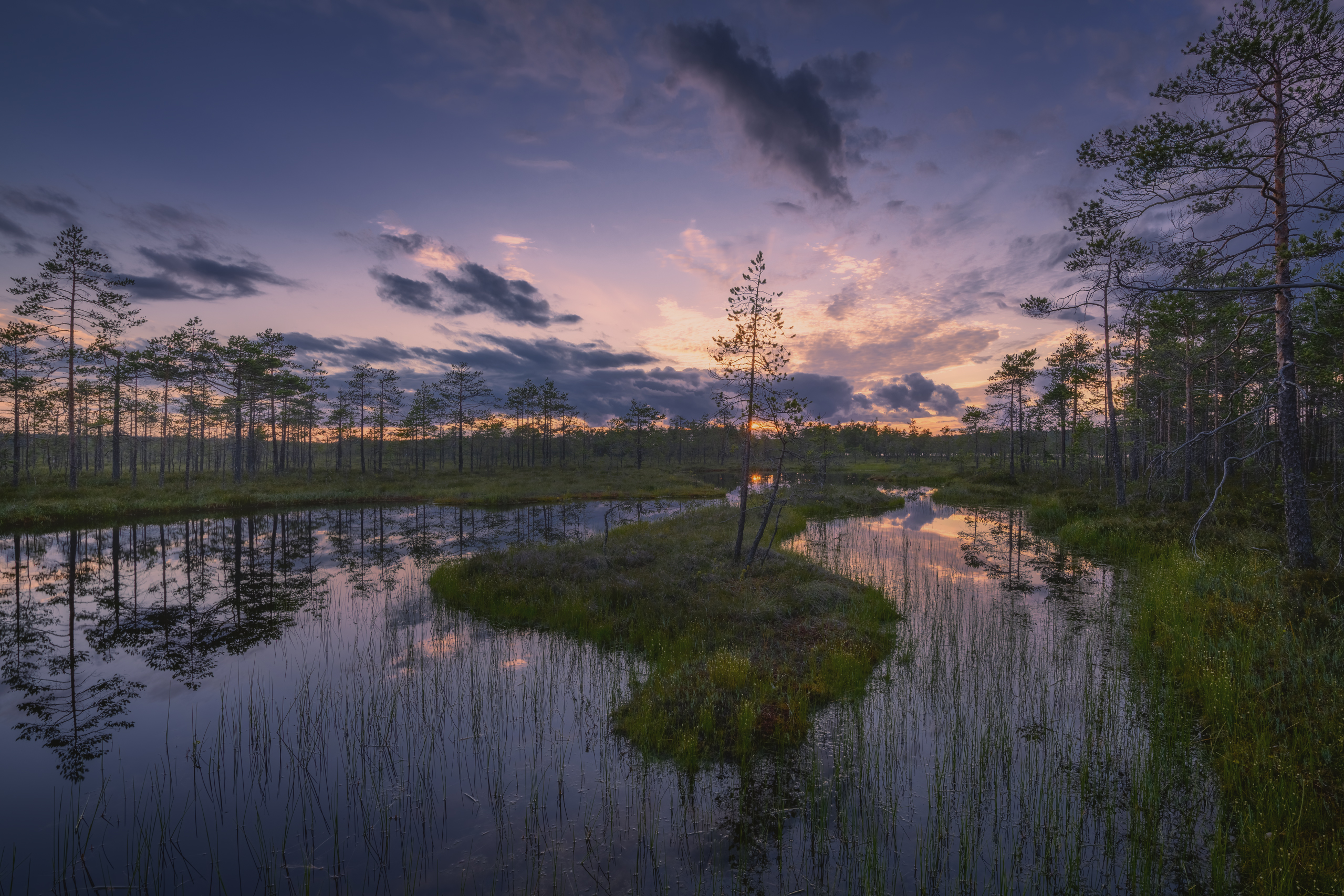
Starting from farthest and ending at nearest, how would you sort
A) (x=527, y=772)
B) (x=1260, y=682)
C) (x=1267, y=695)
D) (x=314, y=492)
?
(x=314, y=492)
(x=1260, y=682)
(x=1267, y=695)
(x=527, y=772)

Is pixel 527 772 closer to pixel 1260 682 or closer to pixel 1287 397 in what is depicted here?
pixel 1260 682

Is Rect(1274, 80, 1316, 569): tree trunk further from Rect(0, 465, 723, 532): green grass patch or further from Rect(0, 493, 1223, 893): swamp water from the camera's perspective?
Rect(0, 465, 723, 532): green grass patch

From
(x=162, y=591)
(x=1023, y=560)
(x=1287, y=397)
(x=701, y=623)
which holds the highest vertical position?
(x=1287, y=397)

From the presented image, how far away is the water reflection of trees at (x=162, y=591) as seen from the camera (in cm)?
942

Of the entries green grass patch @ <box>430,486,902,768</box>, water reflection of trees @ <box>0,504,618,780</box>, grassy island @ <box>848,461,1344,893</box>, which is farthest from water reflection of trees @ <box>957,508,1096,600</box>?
water reflection of trees @ <box>0,504,618,780</box>

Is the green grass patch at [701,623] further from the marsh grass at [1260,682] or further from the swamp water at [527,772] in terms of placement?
the marsh grass at [1260,682]

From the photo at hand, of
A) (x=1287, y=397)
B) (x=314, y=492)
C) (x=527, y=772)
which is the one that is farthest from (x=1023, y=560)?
(x=314, y=492)

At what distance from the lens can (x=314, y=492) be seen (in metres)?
44.1

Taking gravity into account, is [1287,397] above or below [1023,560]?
above

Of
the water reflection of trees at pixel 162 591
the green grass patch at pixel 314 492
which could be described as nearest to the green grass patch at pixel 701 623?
the water reflection of trees at pixel 162 591

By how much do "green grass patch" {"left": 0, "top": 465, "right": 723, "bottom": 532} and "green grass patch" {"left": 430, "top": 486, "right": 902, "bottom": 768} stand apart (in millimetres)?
28612

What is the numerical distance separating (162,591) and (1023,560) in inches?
1332

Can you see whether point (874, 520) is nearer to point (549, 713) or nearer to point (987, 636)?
point (987, 636)

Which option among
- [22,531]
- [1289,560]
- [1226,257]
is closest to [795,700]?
[1226,257]
